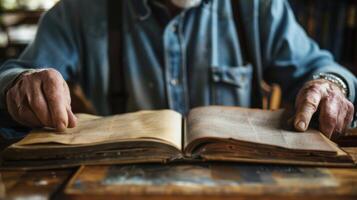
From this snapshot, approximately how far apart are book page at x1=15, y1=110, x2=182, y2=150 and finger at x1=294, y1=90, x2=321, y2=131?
19 centimetres

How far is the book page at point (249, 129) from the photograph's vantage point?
2.03 feet

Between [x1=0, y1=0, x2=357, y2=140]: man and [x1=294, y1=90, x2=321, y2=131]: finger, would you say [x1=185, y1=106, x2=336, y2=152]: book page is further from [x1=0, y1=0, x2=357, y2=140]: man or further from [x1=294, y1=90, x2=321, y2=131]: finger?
[x1=0, y1=0, x2=357, y2=140]: man

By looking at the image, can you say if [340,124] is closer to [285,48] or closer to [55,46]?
[285,48]

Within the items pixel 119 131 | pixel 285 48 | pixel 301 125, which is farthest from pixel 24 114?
pixel 285 48

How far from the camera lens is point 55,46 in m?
1.11

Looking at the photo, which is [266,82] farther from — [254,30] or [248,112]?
[248,112]

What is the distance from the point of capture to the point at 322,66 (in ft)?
3.34

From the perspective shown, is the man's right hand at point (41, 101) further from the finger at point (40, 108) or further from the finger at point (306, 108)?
the finger at point (306, 108)

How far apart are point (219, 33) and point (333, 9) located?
1.06 m

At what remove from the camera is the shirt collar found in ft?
3.71

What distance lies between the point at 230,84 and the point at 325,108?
43 cm

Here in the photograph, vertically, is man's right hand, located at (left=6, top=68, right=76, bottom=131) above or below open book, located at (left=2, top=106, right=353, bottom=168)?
above

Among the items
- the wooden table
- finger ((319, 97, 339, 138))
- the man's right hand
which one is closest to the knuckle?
the man's right hand

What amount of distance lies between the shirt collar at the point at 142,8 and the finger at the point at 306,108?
50 cm
